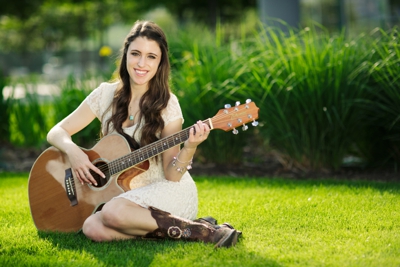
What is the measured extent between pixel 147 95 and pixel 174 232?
885 mm

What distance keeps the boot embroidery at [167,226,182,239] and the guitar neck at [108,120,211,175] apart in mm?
422

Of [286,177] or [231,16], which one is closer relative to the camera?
[286,177]

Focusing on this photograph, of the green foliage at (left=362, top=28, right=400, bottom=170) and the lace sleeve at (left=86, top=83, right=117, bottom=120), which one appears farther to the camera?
the green foliage at (left=362, top=28, right=400, bottom=170)

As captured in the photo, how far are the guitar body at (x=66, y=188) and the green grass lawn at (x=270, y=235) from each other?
105 mm

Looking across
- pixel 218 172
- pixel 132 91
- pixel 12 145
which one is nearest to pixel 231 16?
pixel 12 145

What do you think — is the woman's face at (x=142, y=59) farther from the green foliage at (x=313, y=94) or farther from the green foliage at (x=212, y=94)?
the green foliage at (x=212, y=94)

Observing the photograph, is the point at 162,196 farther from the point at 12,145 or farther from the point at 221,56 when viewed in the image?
the point at 12,145

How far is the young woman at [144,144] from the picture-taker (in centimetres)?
307

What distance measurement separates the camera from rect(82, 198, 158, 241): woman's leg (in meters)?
3.05

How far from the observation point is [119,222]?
3057mm

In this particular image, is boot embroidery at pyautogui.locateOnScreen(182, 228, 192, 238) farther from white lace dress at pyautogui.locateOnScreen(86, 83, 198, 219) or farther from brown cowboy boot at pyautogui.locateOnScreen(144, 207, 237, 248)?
white lace dress at pyautogui.locateOnScreen(86, 83, 198, 219)

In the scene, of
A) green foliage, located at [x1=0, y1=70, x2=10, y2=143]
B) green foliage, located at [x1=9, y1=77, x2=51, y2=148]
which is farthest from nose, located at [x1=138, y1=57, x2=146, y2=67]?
green foliage, located at [x1=0, y1=70, x2=10, y2=143]

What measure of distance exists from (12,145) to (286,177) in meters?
3.73

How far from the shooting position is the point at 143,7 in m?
18.2
